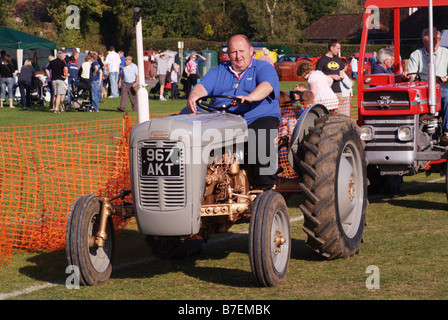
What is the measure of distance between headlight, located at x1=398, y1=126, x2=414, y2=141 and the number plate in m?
4.42

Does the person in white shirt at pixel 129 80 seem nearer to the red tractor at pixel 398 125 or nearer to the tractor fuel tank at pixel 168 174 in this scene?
the red tractor at pixel 398 125

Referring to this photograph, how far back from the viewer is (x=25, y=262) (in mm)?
7305

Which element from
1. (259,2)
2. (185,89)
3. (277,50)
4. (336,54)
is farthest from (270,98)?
(259,2)

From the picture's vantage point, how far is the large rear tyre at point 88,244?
19.4 feet

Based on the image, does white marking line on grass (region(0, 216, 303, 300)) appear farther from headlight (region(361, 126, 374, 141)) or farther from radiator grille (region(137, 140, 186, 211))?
headlight (region(361, 126, 374, 141))

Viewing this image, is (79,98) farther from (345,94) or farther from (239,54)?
(239,54)

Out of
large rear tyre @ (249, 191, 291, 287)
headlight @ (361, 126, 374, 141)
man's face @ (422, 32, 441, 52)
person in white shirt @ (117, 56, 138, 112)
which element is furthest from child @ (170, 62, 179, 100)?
large rear tyre @ (249, 191, 291, 287)

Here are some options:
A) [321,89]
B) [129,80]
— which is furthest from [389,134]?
[129,80]

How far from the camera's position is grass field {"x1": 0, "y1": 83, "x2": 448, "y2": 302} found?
585cm

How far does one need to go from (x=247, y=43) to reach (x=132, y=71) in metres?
17.4

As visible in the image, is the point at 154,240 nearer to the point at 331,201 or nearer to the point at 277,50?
the point at 331,201

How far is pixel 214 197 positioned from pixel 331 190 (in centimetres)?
99

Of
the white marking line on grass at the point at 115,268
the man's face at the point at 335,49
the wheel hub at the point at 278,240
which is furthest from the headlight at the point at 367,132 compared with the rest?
the man's face at the point at 335,49

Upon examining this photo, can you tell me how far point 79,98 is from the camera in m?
26.3
